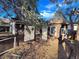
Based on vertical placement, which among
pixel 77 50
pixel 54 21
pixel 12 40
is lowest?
pixel 77 50

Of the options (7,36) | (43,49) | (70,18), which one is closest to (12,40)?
(7,36)

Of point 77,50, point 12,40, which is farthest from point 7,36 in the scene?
point 77,50

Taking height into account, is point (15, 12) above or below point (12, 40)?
above

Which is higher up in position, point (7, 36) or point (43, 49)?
point (7, 36)

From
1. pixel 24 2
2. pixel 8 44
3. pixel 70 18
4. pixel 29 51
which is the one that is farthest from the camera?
pixel 70 18

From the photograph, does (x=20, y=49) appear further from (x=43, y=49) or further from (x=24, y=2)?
(x=24, y=2)

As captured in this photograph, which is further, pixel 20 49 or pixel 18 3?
pixel 20 49

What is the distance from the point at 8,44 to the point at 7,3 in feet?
11.1

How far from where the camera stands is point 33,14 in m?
3.33

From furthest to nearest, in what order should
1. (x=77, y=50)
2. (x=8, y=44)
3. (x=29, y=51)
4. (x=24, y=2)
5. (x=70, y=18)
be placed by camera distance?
(x=70, y=18), (x=77, y=50), (x=8, y=44), (x=29, y=51), (x=24, y=2)

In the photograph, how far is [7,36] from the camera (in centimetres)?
660

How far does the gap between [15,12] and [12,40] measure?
11.5 feet

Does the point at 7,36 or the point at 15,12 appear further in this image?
the point at 7,36

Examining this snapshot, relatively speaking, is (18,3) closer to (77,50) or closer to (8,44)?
(8,44)
